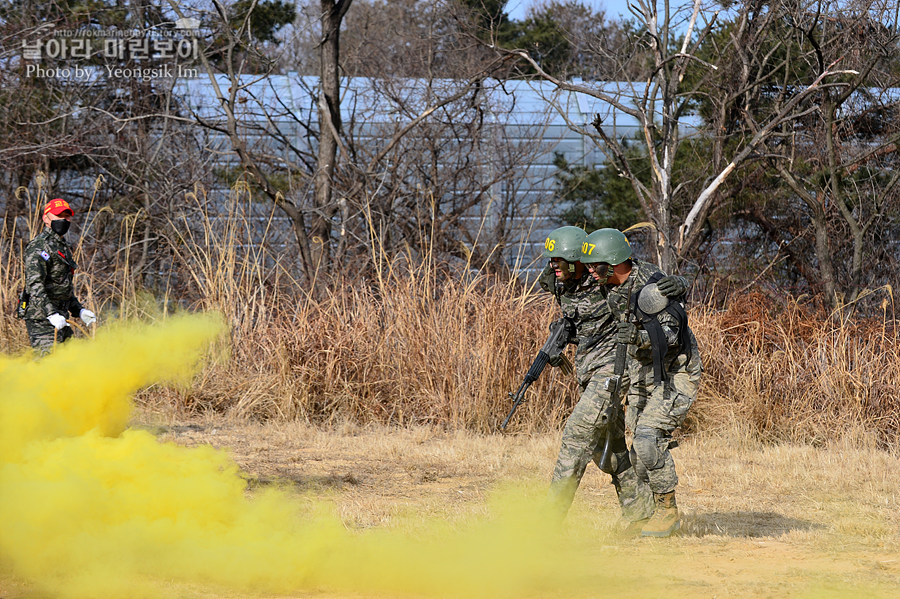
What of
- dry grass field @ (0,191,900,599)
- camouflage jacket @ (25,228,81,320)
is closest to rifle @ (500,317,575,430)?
dry grass field @ (0,191,900,599)

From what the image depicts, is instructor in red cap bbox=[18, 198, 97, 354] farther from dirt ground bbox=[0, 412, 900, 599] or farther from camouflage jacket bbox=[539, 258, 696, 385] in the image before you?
camouflage jacket bbox=[539, 258, 696, 385]

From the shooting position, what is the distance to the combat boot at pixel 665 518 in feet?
18.9

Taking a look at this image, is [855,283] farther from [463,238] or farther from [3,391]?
[3,391]

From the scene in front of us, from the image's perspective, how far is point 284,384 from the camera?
10.2m

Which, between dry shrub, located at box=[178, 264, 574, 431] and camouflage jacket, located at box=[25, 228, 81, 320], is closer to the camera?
camouflage jacket, located at box=[25, 228, 81, 320]

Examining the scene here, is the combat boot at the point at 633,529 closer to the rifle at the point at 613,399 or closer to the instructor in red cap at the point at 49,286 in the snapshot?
the rifle at the point at 613,399

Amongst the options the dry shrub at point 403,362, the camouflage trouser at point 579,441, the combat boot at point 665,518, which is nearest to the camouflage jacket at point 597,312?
the camouflage trouser at point 579,441

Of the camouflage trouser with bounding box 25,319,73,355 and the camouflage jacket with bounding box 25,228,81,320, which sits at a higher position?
the camouflage jacket with bounding box 25,228,81,320

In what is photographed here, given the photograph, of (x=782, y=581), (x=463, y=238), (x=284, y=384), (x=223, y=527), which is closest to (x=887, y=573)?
(x=782, y=581)

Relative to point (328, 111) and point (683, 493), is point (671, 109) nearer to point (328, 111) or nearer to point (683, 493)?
point (328, 111)

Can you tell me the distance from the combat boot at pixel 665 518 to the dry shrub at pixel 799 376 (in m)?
3.96

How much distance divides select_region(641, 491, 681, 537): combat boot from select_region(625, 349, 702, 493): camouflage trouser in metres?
0.07

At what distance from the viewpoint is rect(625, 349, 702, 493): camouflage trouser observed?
563 centimetres

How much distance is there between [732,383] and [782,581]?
16.4ft
